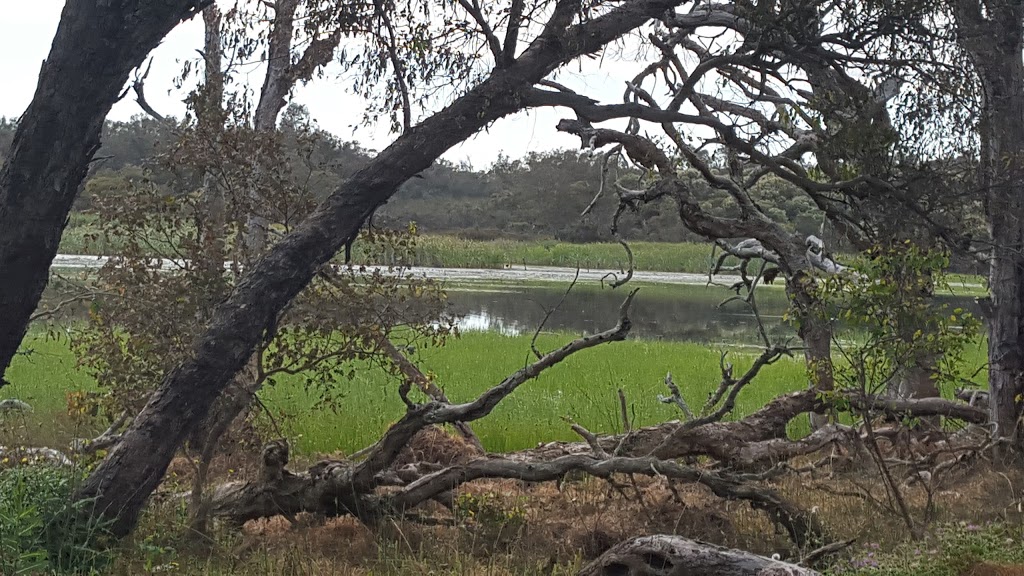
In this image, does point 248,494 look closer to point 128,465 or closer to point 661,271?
point 128,465

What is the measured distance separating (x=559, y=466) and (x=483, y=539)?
63cm

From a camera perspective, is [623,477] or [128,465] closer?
[128,465]

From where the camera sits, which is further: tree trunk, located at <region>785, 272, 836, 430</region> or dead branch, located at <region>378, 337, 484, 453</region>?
dead branch, located at <region>378, 337, 484, 453</region>

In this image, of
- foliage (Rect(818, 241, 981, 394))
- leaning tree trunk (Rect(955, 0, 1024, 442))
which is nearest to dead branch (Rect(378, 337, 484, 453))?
foliage (Rect(818, 241, 981, 394))

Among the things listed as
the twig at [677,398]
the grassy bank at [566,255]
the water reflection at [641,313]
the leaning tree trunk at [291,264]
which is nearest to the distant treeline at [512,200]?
the grassy bank at [566,255]

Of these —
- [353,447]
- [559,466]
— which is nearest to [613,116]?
[559,466]

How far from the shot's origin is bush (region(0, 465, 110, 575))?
14.6 feet

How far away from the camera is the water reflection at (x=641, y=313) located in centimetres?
2316

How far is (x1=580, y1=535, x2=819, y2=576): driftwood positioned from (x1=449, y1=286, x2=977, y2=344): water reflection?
15364mm

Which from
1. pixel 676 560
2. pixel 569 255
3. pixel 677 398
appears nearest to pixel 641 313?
pixel 569 255

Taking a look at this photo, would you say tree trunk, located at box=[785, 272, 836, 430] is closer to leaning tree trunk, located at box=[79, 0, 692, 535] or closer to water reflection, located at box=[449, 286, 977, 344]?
leaning tree trunk, located at box=[79, 0, 692, 535]

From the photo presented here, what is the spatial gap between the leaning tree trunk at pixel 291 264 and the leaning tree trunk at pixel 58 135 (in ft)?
2.85

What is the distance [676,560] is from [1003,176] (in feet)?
13.7

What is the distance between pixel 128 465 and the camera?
16.9 feet
